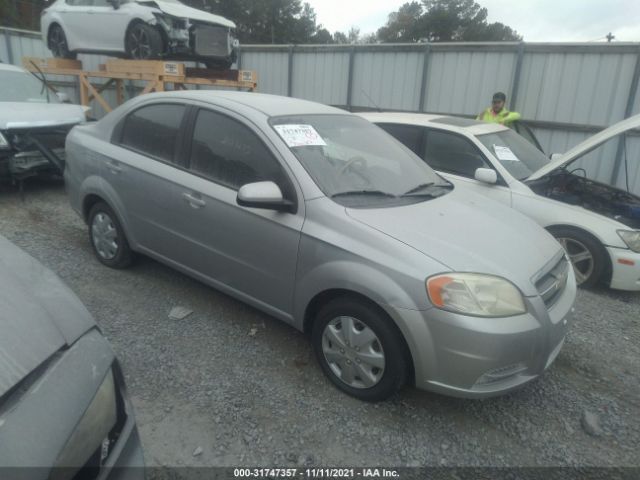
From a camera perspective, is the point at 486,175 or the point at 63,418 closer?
the point at 63,418

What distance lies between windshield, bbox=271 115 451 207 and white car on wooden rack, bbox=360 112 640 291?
1416 mm

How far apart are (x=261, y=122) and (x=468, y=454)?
7.42 feet

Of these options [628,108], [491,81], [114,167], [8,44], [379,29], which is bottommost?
[114,167]

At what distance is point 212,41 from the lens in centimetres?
806

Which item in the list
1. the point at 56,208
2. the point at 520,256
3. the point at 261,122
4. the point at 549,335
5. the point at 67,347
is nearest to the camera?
the point at 67,347

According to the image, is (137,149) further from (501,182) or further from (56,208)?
(501,182)

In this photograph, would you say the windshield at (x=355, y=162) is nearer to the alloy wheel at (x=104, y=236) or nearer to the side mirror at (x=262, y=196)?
the side mirror at (x=262, y=196)

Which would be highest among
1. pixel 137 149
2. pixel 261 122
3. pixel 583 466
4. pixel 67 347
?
pixel 261 122

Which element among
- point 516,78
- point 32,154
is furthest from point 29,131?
point 516,78

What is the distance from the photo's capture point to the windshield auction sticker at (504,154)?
486 cm

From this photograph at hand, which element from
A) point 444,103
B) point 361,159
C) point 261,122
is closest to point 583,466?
point 361,159

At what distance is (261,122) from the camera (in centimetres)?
300

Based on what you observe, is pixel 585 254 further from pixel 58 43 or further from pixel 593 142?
pixel 58 43

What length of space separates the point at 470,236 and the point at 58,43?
942 centimetres
